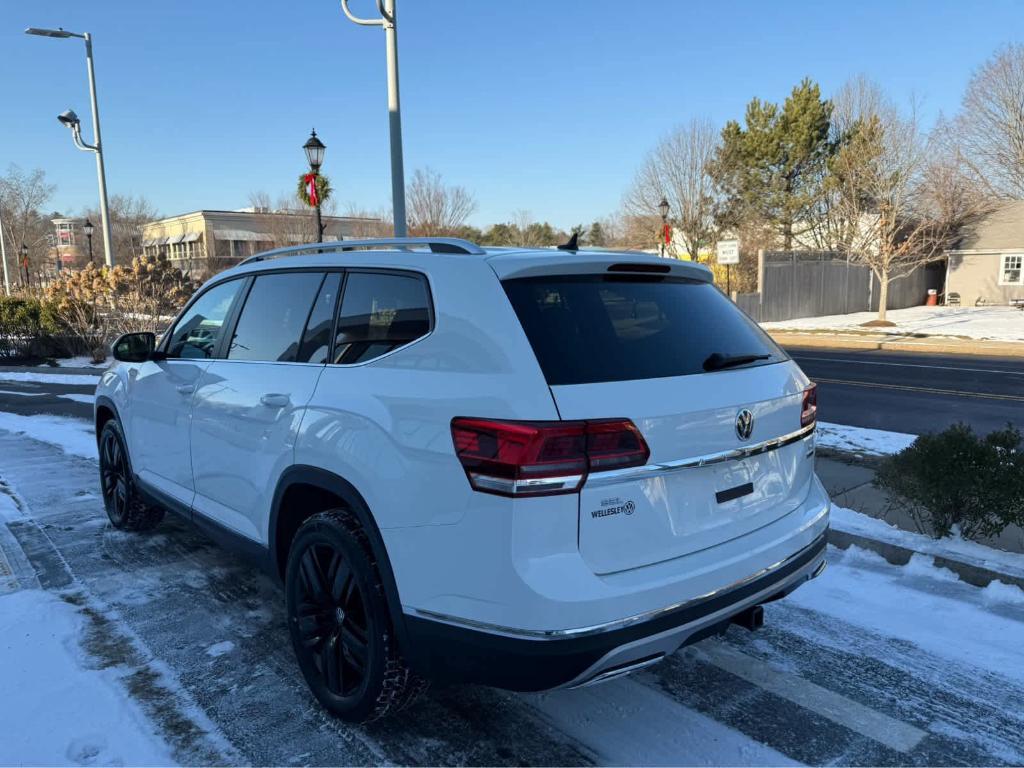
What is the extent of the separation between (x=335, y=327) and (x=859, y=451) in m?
5.95

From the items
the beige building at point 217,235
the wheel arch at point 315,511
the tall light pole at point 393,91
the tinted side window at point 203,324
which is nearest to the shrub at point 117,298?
the tall light pole at point 393,91

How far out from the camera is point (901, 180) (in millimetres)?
24516

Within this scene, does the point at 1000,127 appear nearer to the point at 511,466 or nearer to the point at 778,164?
the point at 778,164

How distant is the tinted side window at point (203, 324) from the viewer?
12.8 ft

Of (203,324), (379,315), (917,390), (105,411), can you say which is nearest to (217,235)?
(917,390)

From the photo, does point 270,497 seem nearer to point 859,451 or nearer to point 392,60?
point 859,451

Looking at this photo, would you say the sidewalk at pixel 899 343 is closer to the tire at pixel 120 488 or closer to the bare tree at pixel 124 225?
the tire at pixel 120 488

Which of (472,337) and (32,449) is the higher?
(472,337)

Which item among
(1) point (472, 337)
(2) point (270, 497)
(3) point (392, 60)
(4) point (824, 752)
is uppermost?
(3) point (392, 60)

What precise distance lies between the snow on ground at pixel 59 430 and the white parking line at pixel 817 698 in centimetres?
696

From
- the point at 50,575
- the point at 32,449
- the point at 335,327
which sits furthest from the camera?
the point at 32,449

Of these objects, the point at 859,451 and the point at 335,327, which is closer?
the point at 335,327

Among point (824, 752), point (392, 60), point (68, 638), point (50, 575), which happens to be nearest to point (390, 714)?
point (824, 752)

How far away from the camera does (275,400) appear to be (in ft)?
10.1
